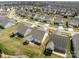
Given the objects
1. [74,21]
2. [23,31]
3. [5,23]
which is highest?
[74,21]

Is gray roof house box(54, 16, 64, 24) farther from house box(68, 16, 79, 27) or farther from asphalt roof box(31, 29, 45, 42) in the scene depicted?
asphalt roof box(31, 29, 45, 42)

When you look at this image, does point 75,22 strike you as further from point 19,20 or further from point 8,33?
point 8,33

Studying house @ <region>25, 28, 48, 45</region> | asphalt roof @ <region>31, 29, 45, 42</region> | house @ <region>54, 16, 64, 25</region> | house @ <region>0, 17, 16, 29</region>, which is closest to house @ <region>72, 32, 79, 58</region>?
house @ <region>54, 16, 64, 25</region>

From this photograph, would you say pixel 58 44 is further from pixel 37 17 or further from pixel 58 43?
pixel 37 17

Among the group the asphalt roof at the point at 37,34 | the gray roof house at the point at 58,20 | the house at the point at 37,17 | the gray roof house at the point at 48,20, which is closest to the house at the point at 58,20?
the gray roof house at the point at 58,20

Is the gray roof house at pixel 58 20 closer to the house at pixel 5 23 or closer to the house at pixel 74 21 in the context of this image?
the house at pixel 74 21

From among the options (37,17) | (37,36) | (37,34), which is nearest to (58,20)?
(37,17)
